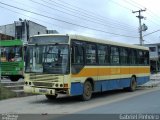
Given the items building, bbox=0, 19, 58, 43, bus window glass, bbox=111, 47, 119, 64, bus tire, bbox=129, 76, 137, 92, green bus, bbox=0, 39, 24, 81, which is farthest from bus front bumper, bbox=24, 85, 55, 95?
building, bbox=0, 19, 58, 43

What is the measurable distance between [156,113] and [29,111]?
15.0ft

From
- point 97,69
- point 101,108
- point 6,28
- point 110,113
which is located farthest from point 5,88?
point 6,28

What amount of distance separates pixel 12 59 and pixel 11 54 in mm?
370

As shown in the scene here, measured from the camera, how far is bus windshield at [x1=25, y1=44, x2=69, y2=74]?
17359mm

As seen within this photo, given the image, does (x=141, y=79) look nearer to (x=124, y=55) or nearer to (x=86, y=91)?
(x=124, y=55)

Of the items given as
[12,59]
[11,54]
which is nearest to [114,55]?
[12,59]

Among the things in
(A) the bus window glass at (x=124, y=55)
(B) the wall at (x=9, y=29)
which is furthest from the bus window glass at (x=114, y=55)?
(B) the wall at (x=9, y=29)

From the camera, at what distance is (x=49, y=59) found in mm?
17562

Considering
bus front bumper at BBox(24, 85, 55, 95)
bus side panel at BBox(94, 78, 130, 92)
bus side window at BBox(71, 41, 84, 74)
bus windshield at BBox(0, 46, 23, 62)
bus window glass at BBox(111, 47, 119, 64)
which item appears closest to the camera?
bus front bumper at BBox(24, 85, 55, 95)

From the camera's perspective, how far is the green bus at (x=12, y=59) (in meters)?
28.6

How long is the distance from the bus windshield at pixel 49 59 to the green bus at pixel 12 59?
1045 centimetres

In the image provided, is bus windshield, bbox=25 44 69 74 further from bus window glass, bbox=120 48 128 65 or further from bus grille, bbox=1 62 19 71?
bus grille, bbox=1 62 19 71

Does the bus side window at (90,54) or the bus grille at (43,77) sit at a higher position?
the bus side window at (90,54)

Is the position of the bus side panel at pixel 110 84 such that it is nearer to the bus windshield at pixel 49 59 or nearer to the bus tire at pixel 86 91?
the bus tire at pixel 86 91
